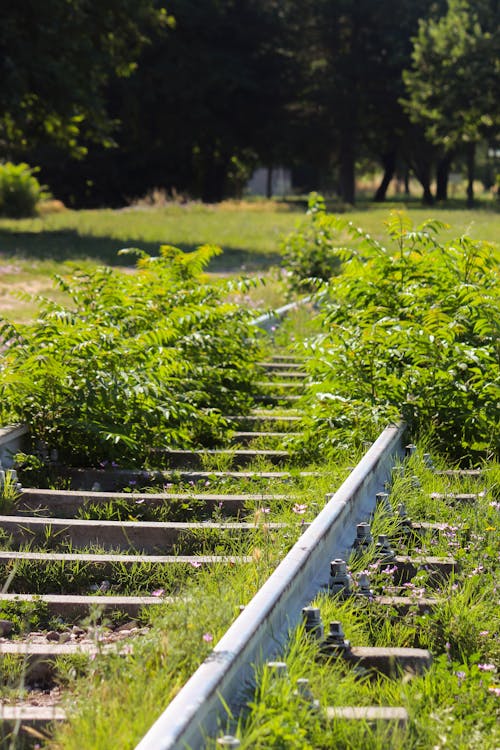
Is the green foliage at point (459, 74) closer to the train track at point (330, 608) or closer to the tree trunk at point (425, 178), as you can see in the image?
the tree trunk at point (425, 178)

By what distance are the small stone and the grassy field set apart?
879 cm

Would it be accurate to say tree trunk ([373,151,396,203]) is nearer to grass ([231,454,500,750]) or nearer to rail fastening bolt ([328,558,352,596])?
grass ([231,454,500,750])

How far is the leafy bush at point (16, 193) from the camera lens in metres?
40.9

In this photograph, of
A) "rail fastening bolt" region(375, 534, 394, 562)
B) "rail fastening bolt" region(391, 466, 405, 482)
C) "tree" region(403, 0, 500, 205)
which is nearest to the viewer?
"rail fastening bolt" region(375, 534, 394, 562)

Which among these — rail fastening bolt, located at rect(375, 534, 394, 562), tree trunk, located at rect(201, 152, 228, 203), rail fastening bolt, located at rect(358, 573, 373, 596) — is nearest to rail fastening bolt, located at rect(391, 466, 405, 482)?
rail fastening bolt, located at rect(375, 534, 394, 562)

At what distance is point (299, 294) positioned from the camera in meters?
16.1

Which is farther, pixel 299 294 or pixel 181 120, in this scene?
pixel 181 120

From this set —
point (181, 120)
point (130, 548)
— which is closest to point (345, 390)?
point (130, 548)

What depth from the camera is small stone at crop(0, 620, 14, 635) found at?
14.5ft

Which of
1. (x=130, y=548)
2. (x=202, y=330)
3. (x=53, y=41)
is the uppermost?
(x=53, y=41)

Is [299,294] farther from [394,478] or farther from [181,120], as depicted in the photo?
[181,120]

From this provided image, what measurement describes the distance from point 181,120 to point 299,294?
5101 cm

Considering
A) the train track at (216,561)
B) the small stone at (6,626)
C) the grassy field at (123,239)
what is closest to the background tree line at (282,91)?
the grassy field at (123,239)

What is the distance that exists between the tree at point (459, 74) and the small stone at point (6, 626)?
57967mm
